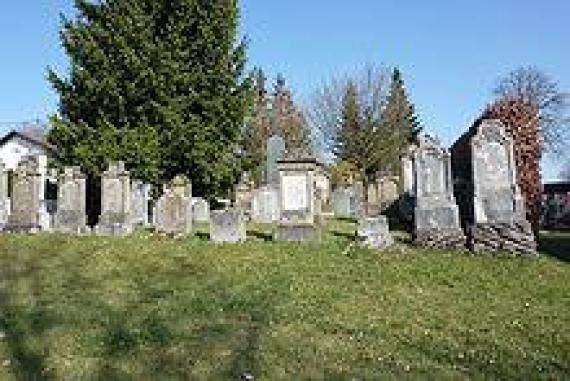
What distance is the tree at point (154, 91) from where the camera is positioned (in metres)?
23.5

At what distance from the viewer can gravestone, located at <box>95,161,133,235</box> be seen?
18.5m

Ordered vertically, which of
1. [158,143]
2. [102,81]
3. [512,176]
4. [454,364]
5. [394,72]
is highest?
[394,72]

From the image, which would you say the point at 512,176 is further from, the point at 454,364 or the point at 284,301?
the point at 454,364

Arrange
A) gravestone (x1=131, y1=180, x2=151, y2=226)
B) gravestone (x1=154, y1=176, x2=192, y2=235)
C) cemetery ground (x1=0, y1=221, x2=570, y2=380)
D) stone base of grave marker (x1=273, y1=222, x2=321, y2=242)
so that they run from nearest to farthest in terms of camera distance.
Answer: cemetery ground (x1=0, y1=221, x2=570, y2=380) → stone base of grave marker (x1=273, y1=222, x2=321, y2=242) → gravestone (x1=154, y1=176, x2=192, y2=235) → gravestone (x1=131, y1=180, x2=151, y2=226)

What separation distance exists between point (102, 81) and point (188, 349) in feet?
54.0

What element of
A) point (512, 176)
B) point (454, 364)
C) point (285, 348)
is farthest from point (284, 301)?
point (512, 176)

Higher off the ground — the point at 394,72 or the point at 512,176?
the point at 394,72

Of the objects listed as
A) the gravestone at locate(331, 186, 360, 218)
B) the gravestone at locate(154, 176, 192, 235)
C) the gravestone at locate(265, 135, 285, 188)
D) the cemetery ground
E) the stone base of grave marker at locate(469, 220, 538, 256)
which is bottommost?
the cemetery ground

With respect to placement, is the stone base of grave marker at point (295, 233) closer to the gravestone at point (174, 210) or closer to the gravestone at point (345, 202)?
the gravestone at point (174, 210)

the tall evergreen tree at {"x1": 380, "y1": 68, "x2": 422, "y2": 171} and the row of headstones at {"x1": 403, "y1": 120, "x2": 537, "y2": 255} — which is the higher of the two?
the tall evergreen tree at {"x1": 380, "y1": 68, "x2": 422, "y2": 171}

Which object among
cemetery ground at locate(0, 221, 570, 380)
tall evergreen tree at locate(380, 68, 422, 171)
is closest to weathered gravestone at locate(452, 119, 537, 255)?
cemetery ground at locate(0, 221, 570, 380)

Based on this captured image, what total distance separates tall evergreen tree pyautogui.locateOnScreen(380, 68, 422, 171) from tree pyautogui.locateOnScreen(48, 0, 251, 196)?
21029 millimetres

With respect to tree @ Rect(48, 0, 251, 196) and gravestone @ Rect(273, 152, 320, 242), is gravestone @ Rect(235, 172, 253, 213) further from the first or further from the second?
gravestone @ Rect(273, 152, 320, 242)

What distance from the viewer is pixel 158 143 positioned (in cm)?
2366
